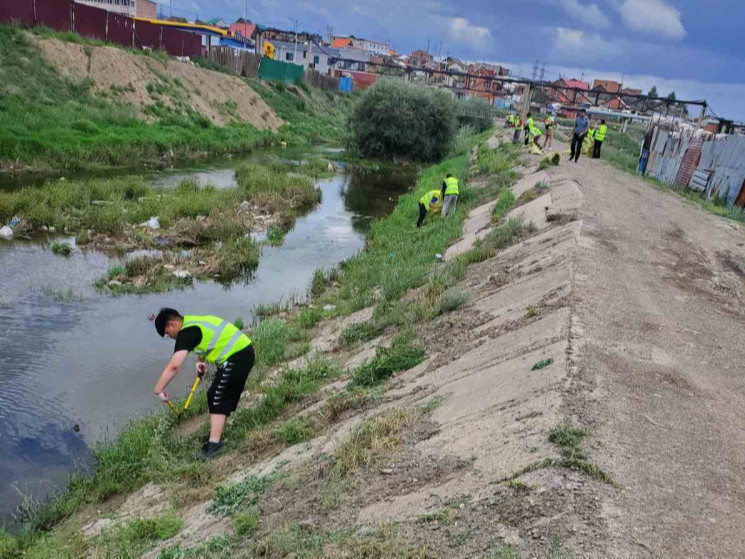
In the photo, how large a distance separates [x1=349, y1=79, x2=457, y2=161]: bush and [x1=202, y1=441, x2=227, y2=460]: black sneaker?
27.3 m

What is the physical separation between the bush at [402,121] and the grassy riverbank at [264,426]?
21324 mm

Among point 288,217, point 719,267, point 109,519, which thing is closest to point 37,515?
point 109,519

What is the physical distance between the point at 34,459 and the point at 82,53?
88.1ft

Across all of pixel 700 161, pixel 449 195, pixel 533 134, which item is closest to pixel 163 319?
pixel 449 195

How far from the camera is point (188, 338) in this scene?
5414mm

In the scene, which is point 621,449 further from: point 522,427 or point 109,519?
point 109,519

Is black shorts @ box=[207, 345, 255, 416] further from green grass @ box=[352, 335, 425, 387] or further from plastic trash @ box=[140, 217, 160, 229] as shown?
plastic trash @ box=[140, 217, 160, 229]

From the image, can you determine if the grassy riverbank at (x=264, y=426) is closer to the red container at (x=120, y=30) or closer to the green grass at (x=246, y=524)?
the green grass at (x=246, y=524)

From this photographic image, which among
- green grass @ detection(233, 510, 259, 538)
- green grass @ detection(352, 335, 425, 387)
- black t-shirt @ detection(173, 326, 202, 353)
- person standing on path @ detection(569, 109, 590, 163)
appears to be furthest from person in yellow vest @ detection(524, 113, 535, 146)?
green grass @ detection(233, 510, 259, 538)

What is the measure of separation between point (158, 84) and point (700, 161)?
25719 millimetres

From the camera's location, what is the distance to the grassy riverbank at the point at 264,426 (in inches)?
178

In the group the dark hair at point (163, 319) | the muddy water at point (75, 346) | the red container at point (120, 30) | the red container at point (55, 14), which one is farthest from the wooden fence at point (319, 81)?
the dark hair at point (163, 319)

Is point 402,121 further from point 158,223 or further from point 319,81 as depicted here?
point 319,81

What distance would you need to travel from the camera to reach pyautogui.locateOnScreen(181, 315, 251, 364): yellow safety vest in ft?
18.3
